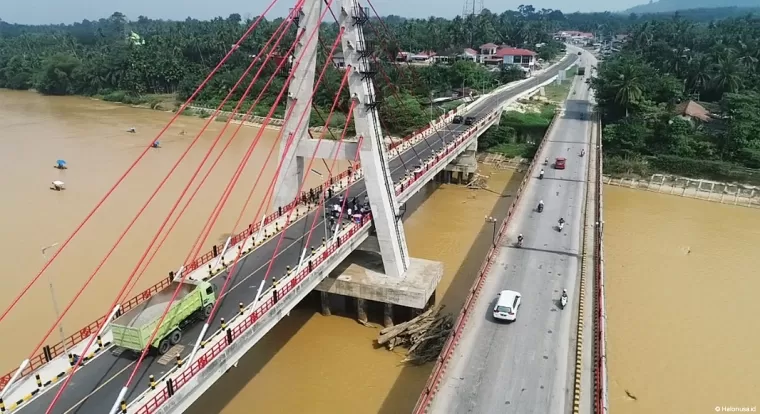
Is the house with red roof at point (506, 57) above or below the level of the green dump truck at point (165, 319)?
below

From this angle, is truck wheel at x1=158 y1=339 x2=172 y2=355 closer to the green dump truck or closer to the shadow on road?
the green dump truck

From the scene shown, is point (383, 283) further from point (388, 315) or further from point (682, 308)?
point (682, 308)

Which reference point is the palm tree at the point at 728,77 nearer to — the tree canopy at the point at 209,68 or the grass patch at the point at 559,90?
the grass patch at the point at 559,90

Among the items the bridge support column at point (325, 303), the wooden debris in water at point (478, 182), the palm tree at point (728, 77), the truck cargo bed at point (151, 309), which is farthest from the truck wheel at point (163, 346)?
the palm tree at point (728, 77)

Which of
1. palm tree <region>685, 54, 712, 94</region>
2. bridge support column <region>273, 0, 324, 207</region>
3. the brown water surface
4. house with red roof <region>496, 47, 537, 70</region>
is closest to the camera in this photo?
the brown water surface

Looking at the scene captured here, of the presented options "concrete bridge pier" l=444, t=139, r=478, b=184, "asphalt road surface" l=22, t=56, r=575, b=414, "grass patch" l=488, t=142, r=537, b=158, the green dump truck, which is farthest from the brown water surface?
the green dump truck

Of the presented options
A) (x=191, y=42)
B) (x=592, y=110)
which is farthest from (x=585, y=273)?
(x=191, y=42)

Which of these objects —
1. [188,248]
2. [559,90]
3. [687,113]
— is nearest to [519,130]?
[687,113]
